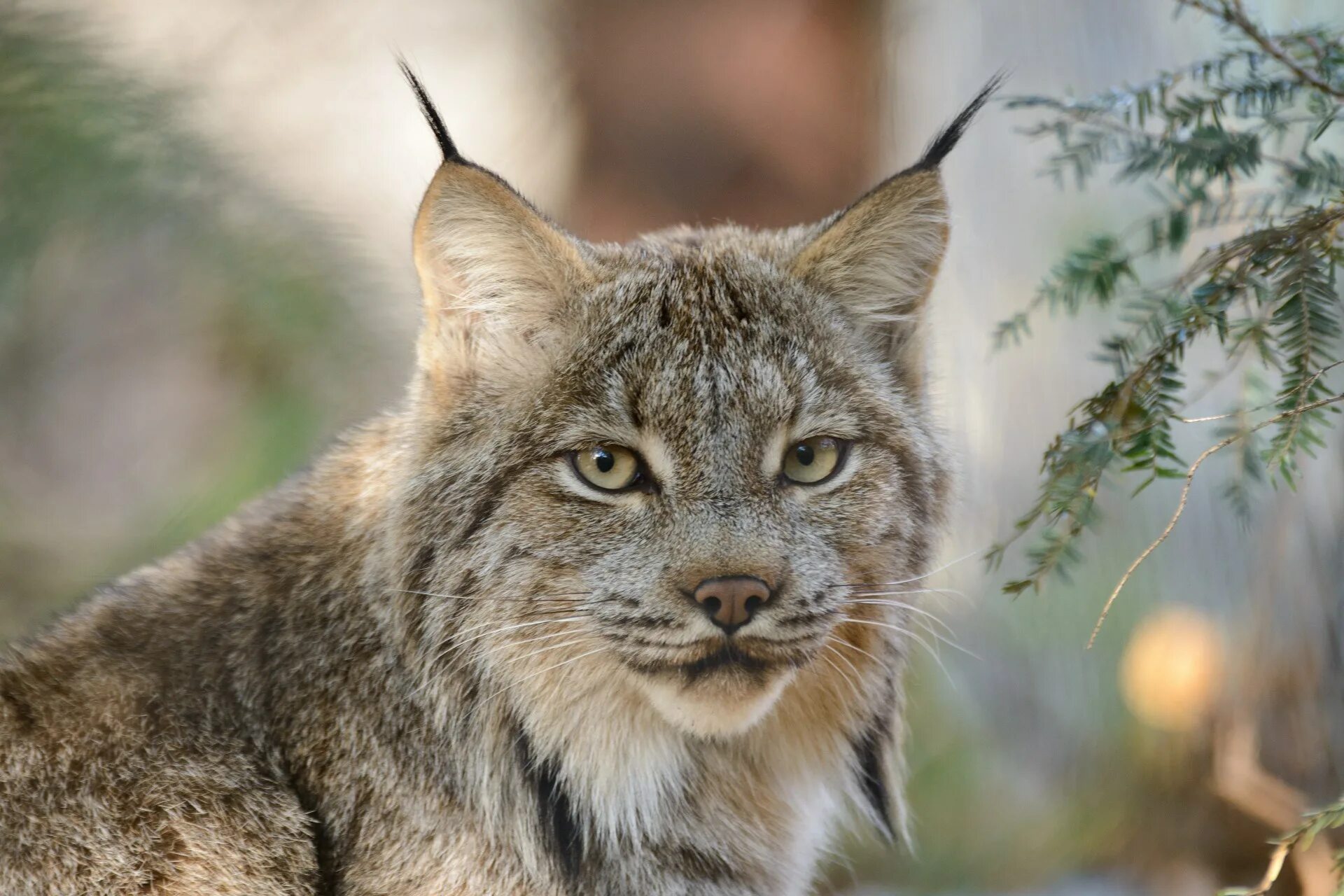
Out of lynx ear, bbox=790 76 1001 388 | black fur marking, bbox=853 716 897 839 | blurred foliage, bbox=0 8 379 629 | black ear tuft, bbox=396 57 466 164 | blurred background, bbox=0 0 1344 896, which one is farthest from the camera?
blurred background, bbox=0 0 1344 896

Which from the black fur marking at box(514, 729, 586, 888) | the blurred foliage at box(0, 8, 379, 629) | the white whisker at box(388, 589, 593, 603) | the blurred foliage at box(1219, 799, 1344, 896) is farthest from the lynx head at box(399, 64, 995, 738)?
the blurred foliage at box(0, 8, 379, 629)

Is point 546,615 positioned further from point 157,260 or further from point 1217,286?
point 157,260

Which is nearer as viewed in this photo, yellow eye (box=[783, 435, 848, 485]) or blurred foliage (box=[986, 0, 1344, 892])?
blurred foliage (box=[986, 0, 1344, 892])

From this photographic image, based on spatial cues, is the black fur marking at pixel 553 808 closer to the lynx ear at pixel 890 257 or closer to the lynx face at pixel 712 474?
the lynx face at pixel 712 474

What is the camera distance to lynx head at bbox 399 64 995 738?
8.67 feet

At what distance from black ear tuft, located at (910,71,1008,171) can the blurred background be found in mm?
693

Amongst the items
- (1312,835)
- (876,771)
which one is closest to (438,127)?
(876,771)

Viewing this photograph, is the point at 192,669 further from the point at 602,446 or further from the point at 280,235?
the point at 280,235

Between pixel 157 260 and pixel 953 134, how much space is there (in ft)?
14.1

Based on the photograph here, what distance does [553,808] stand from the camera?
9.60ft

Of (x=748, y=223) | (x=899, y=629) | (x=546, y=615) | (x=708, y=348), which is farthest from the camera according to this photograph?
(x=748, y=223)

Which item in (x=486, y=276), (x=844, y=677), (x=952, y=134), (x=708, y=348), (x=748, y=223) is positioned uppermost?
(x=748, y=223)

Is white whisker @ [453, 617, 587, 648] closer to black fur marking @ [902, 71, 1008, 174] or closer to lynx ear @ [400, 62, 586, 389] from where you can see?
lynx ear @ [400, 62, 586, 389]

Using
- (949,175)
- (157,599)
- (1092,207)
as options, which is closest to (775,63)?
(949,175)
